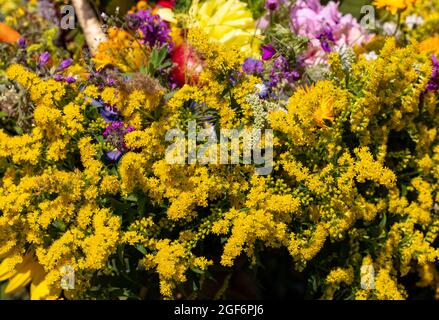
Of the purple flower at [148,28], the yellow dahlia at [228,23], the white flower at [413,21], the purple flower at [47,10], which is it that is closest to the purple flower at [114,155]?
the purple flower at [148,28]

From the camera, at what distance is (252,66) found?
1017mm

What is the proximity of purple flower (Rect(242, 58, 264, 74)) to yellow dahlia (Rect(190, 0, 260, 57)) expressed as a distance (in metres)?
0.12

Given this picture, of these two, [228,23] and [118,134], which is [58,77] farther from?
[228,23]

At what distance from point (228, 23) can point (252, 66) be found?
208mm

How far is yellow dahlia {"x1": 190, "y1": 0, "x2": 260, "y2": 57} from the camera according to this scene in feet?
3.83

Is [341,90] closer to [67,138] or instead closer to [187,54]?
[187,54]

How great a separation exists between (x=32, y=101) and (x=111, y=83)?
0.15 m

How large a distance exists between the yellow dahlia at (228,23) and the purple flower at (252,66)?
0.40ft

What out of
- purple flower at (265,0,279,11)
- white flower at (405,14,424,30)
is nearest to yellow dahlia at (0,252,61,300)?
purple flower at (265,0,279,11)

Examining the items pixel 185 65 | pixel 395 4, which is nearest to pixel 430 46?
pixel 395 4

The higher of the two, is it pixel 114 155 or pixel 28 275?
pixel 114 155

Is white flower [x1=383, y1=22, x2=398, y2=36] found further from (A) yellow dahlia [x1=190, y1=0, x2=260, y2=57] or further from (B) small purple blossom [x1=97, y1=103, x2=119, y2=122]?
(B) small purple blossom [x1=97, y1=103, x2=119, y2=122]

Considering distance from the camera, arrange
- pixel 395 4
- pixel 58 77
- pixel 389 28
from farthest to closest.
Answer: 1. pixel 389 28
2. pixel 395 4
3. pixel 58 77

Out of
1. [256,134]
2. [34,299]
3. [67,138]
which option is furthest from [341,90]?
[34,299]
